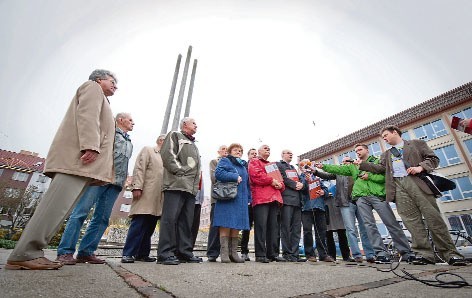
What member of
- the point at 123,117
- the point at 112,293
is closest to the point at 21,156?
the point at 123,117

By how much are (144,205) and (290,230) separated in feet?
7.95

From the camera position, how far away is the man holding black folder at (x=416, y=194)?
10.5 feet

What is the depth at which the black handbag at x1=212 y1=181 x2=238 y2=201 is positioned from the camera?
3514 millimetres

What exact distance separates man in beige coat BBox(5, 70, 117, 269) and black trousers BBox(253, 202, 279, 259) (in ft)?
7.41

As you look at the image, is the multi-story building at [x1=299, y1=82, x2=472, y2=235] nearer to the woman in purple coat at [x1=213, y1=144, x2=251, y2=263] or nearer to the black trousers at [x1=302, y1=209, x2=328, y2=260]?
the black trousers at [x1=302, y1=209, x2=328, y2=260]

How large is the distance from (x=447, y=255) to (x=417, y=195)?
0.80 m

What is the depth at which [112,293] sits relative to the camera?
3.92 feet

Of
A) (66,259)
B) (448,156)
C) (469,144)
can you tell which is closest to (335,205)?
(66,259)

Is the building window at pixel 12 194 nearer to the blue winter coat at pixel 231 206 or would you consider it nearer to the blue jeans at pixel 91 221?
the blue jeans at pixel 91 221

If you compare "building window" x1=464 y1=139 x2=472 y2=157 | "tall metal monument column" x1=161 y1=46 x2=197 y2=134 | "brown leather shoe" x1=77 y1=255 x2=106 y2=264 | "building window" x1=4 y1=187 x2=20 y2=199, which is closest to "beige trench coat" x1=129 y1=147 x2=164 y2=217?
"brown leather shoe" x1=77 y1=255 x2=106 y2=264

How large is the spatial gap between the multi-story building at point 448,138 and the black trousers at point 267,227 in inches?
Result: 871

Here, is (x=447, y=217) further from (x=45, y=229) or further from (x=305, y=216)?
(x=45, y=229)

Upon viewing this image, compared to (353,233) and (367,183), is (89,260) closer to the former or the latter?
(353,233)

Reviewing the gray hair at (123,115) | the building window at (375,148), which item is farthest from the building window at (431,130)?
the gray hair at (123,115)
